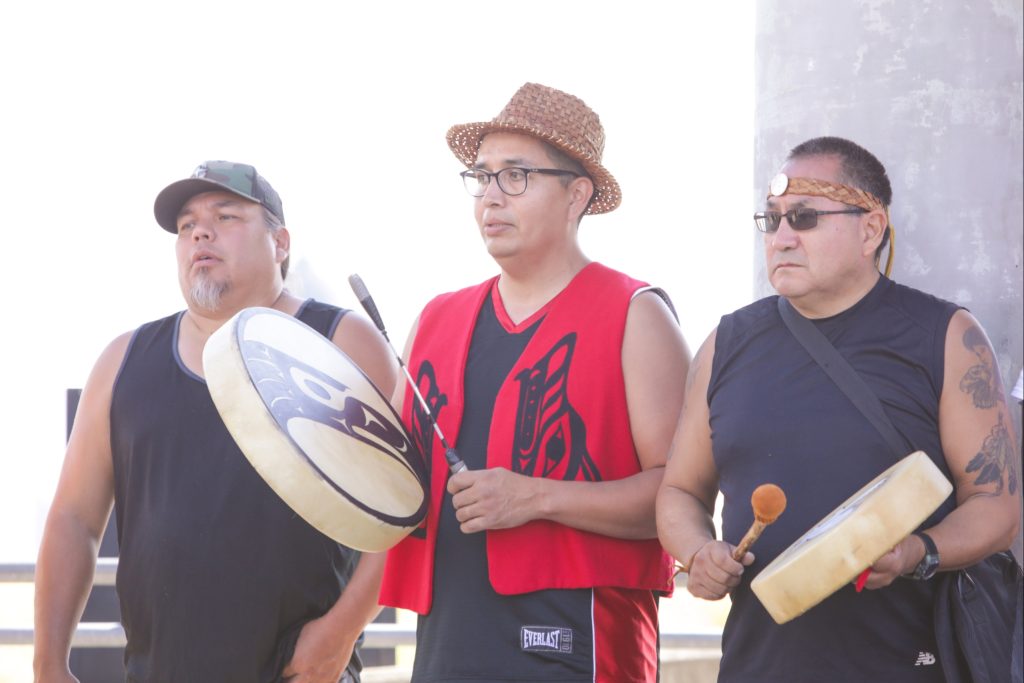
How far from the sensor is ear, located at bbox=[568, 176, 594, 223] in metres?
3.18

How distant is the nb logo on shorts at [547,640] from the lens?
2738 millimetres

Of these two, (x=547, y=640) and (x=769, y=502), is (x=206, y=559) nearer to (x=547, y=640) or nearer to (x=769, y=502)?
(x=547, y=640)

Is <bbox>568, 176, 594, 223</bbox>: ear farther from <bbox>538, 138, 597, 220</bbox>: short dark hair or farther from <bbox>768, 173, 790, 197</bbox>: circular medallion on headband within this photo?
<bbox>768, 173, 790, 197</bbox>: circular medallion on headband

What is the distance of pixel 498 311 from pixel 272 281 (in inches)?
31.1

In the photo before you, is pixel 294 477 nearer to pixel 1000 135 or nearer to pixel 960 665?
pixel 960 665

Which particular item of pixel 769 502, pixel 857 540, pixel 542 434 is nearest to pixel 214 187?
pixel 542 434

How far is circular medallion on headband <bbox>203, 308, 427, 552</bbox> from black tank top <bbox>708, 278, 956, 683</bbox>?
736 mm

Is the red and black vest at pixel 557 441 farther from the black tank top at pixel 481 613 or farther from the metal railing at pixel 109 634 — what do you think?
the metal railing at pixel 109 634

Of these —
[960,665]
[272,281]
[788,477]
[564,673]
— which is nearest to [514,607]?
[564,673]

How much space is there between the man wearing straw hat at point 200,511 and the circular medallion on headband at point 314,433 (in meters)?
0.38

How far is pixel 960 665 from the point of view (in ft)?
8.00

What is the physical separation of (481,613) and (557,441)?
1.40 ft

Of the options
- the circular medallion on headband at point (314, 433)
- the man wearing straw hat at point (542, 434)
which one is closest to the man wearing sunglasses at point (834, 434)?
the man wearing straw hat at point (542, 434)

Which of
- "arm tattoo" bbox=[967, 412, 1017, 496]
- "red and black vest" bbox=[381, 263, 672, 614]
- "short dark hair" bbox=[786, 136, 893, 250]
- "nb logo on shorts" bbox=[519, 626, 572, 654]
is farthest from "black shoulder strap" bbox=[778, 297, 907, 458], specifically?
"nb logo on shorts" bbox=[519, 626, 572, 654]
